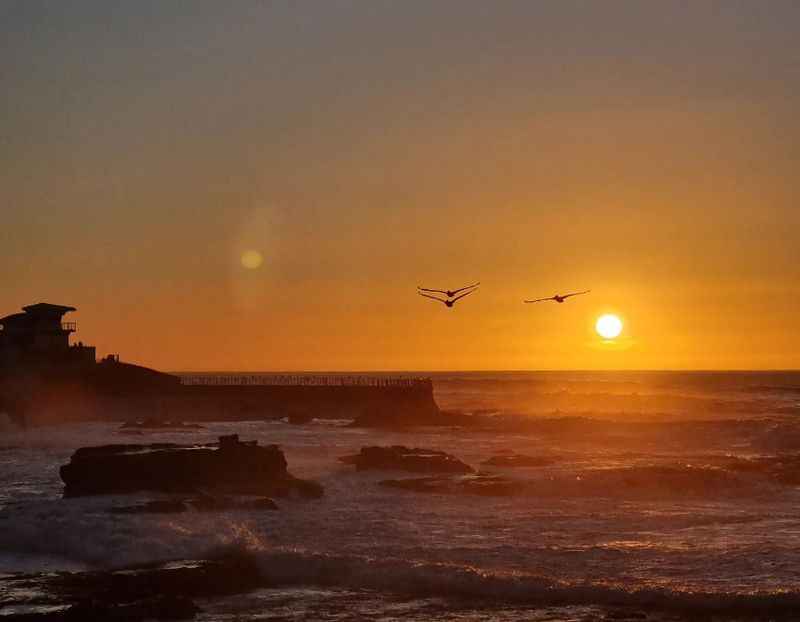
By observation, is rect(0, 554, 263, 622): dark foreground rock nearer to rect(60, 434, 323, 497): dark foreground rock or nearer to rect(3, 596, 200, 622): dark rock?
rect(3, 596, 200, 622): dark rock

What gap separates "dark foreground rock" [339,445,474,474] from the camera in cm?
4578

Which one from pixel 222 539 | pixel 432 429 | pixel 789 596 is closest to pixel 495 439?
pixel 432 429

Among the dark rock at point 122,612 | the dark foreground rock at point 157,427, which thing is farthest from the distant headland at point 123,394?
the dark rock at point 122,612

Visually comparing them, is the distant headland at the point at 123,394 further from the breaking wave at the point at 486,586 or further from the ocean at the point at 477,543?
the breaking wave at the point at 486,586

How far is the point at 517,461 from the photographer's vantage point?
49.8 metres

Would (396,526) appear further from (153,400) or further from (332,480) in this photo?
(153,400)

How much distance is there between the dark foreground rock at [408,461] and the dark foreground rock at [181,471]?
29.1ft

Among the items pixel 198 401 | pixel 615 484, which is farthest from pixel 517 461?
pixel 198 401

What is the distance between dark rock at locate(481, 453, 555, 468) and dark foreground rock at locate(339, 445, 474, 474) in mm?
2643

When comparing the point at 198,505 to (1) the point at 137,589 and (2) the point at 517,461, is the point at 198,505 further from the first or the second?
(2) the point at 517,461

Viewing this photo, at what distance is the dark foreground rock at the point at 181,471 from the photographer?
117 feet

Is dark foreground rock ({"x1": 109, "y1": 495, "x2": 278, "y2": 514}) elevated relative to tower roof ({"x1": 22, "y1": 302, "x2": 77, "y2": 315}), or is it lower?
lower

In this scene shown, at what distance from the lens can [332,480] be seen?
140 feet

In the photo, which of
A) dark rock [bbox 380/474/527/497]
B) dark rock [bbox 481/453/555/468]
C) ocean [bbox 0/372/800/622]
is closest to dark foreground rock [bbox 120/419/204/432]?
ocean [bbox 0/372/800/622]
